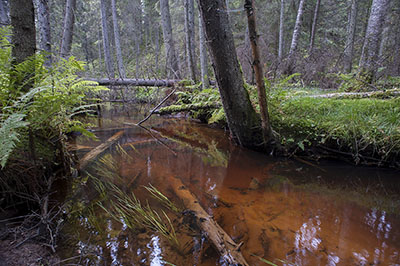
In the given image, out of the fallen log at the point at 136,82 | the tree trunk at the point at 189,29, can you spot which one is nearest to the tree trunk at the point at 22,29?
the fallen log at the point at 136,82

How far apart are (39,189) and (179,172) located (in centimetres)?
180

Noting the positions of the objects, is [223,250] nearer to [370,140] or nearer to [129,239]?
[129,239]

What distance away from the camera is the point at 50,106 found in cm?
205

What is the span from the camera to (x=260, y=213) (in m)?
2.26

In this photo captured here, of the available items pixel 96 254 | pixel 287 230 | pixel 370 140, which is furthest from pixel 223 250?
pixel 370 140

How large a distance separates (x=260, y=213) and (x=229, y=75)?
2.24 metres

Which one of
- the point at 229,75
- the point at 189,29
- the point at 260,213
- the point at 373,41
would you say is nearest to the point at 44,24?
the point at 229,75

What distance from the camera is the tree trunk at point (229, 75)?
313cm

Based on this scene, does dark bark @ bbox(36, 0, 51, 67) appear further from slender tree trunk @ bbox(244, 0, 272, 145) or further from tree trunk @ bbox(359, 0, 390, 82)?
tree trunk @ bbox(359, 0, 390, 82)

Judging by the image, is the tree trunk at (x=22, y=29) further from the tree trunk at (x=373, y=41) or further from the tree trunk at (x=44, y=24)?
the tree trunk at (x=373, y=41)

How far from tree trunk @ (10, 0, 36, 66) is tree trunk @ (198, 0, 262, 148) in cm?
215

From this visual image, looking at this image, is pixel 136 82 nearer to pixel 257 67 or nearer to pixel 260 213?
pixel 257 67

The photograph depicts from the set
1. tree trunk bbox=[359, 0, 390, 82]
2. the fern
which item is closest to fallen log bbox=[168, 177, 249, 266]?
the fern

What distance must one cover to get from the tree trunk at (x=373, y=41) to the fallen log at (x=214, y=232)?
→ 660 centimetres
